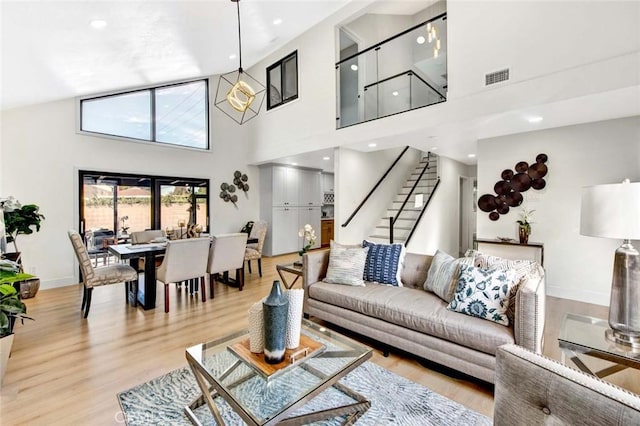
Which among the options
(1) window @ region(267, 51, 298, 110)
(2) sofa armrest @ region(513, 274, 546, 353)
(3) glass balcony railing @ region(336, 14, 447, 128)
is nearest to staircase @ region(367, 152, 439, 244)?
(3) glass balcony railing @ region(336, 14, 447, 128)

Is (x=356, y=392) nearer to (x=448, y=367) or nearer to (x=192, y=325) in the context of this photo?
(x=448, y=367)

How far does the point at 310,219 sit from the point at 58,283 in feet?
18.0

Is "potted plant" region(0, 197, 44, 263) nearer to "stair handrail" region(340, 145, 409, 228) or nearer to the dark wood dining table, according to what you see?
the dark wood dining table

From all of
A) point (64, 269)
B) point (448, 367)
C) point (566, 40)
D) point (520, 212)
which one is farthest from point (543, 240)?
point (64, 269)

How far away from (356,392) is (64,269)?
5401 millimetres

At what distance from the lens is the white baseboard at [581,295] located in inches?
149

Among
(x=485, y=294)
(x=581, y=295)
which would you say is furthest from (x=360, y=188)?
(x=485, y=294)

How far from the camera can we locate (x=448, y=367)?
85.7 inches

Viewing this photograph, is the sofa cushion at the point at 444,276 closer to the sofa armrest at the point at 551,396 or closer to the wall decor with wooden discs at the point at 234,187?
the sofa armrest at the point at 551,396

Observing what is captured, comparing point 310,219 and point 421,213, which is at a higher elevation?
point 421,213

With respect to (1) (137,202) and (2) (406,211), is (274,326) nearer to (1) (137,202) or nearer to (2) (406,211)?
(2) (406,211)

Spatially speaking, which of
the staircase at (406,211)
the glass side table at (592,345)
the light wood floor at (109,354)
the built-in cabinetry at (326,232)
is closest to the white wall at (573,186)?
the light wood floor at (109,354)

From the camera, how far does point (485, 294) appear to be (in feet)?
7.08

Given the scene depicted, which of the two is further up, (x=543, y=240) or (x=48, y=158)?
(x=48, y=158)
